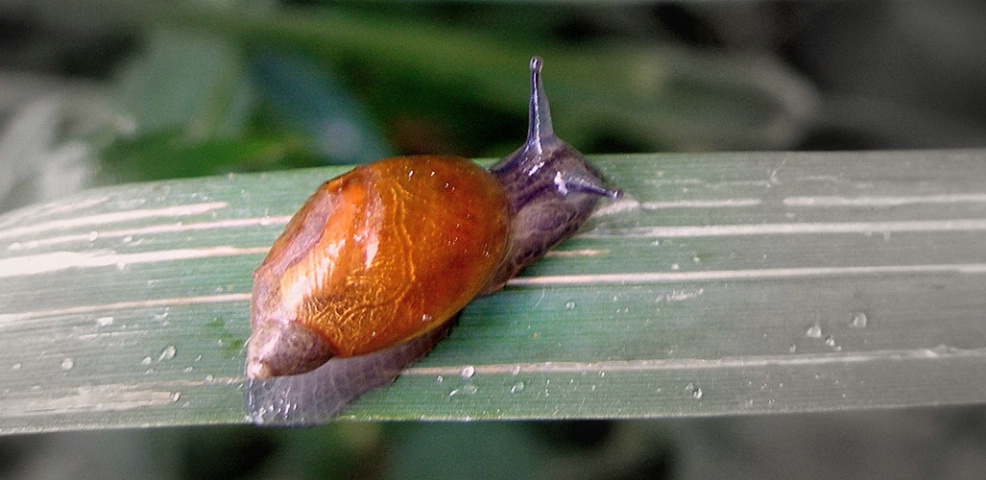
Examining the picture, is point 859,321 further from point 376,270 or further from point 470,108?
point 470,108

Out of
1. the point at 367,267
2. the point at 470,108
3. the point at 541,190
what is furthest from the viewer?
the point at 470,108

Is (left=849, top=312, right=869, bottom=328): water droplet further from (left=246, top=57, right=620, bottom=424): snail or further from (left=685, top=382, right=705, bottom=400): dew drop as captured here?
(left=246, top=57, right=620, bottom=424): snail

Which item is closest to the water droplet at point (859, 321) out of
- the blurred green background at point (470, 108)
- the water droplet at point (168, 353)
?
the blurred green background at point (470, 108)

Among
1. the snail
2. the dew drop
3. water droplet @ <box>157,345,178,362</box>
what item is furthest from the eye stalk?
water droplet @ <box>157,345,178,362</box>

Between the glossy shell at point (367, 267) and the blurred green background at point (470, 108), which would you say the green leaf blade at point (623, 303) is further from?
the blurred green background at point (470, 108)

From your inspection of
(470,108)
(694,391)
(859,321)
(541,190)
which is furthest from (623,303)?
(470,108)

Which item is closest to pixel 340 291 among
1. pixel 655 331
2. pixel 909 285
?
pixel 655 331

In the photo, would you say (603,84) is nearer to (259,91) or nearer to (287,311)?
(259,91)
